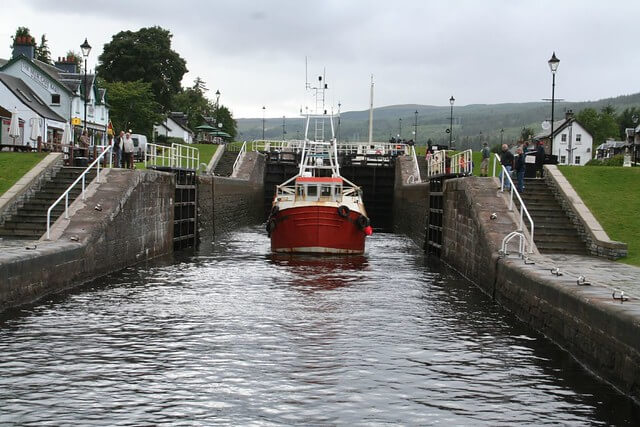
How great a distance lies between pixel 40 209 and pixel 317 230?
9.92m

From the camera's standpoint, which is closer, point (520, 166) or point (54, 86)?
point (520, 166)

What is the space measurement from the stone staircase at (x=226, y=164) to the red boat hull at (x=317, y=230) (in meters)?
24.2

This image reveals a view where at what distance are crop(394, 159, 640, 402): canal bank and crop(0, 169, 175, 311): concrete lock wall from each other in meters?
9.61

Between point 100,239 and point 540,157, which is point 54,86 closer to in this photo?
point 540,157

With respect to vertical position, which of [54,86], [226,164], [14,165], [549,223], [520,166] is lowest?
[549,223]

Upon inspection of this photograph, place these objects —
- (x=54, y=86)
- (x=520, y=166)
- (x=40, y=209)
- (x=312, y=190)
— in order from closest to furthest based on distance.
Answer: (x=40, y=209) < (x=520, y=166) < (x=312, y=190) < (x=54, y=86)

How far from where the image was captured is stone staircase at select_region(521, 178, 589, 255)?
20.9 m

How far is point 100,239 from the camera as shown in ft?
67.3

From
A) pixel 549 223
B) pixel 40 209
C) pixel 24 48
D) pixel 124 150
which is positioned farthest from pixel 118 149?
pixel 24 48

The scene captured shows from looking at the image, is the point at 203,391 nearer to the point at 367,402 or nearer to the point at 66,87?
the point at 367,402

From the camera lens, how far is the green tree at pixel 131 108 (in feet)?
260

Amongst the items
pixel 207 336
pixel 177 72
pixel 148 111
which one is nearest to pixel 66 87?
pixel 148 111

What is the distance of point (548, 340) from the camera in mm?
13789

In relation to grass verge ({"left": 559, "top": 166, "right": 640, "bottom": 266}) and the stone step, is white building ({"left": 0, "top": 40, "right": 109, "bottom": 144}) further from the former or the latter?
grass verge ({"left": 559, "top": 166, "right": 640, "bottom": 266})
